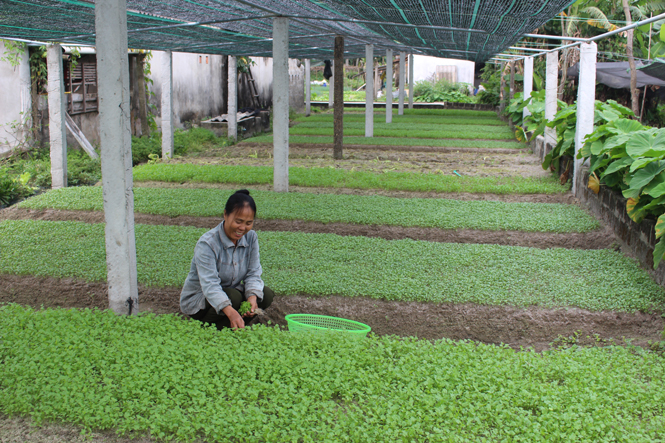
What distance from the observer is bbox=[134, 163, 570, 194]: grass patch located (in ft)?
35.8

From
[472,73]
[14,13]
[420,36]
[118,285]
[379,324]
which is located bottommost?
[379,324]

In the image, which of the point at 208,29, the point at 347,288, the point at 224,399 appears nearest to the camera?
the point at 224,399

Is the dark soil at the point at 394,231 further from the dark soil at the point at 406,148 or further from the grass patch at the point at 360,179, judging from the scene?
the dark soil at the point at 406,148

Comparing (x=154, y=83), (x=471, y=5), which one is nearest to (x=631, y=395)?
(x=471, y=5)

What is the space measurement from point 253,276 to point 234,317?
1.56 ft

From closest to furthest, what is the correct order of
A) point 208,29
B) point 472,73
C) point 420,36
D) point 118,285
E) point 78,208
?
point 118,285 < point 78,208 < point 208,29 < point 420,36 < point 472,73

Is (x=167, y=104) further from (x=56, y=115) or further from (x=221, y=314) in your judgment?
(x=221, y=314)

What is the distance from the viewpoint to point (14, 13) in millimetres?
7781

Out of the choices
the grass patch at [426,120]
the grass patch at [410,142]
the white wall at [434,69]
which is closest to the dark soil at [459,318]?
the grass patch at [410,142]

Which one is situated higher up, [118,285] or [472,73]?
[472,73]

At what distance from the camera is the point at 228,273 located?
4.70 m

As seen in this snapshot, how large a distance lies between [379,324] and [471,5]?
4.92 m

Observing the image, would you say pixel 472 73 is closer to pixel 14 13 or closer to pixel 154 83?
pixel 154 83

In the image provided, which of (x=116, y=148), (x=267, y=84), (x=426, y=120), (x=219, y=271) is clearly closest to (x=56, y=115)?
(x=116, y=148)
